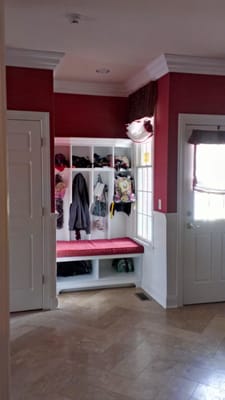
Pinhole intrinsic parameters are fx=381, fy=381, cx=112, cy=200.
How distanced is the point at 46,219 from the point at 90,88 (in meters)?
2.06

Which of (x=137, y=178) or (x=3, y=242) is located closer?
(x=3, y=242)

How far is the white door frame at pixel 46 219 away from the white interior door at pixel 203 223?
1453 millimetres

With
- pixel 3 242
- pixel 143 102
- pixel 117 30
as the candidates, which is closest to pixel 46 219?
pixel 143 102

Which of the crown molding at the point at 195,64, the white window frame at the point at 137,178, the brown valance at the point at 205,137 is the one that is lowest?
the white window frame at the point at 137,178

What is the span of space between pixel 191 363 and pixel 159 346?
36 centimetres

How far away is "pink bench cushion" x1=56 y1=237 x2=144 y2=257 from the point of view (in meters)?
4.68

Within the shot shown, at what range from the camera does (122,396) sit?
8.34 ft

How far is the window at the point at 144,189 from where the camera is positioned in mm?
4785

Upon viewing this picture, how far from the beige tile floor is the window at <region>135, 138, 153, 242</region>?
3.21ft

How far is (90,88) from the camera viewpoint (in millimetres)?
5152

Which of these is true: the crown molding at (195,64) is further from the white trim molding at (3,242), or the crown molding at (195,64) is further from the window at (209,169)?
the white trim molding at (3,242)

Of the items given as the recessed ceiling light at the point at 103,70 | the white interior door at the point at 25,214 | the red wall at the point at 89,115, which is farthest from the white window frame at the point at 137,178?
the white interior door at the point at 25,214

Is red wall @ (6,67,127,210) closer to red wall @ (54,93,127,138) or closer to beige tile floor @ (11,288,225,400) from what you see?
red wall @ (54,93,127,138)

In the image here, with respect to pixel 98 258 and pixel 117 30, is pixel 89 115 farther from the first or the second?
pixel 117 30
